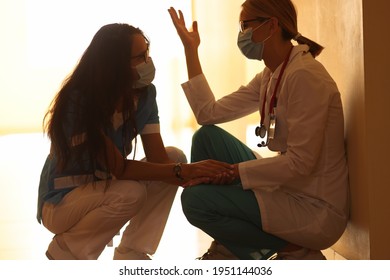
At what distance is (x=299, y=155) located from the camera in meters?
2.19

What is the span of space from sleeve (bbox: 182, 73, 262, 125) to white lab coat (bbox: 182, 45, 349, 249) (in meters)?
0.33

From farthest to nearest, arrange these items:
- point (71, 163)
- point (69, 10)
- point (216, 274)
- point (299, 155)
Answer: point (69, 10) → point (71, 163) → point (299, 155) → point (216, 274)

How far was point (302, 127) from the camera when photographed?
2.17 metres

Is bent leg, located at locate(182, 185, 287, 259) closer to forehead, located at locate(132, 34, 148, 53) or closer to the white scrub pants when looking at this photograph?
the white scrub pants

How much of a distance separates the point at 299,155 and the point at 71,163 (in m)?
0.72

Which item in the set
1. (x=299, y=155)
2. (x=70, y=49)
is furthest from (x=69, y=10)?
(x=299, y=155)

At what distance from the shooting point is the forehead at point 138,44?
7.85 feet

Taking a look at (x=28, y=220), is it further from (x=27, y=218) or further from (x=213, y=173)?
(x=213, y=173)

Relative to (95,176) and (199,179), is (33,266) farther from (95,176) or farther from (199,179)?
(199,179)

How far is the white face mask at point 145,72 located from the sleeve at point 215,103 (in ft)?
0.73

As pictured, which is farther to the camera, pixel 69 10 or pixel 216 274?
pixel 69 10

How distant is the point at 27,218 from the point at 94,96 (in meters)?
1.96

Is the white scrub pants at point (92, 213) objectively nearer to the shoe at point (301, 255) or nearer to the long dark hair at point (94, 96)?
the long dark hair at point (94, 96)

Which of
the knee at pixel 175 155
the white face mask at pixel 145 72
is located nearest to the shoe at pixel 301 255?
the knee at pixel 175 155
